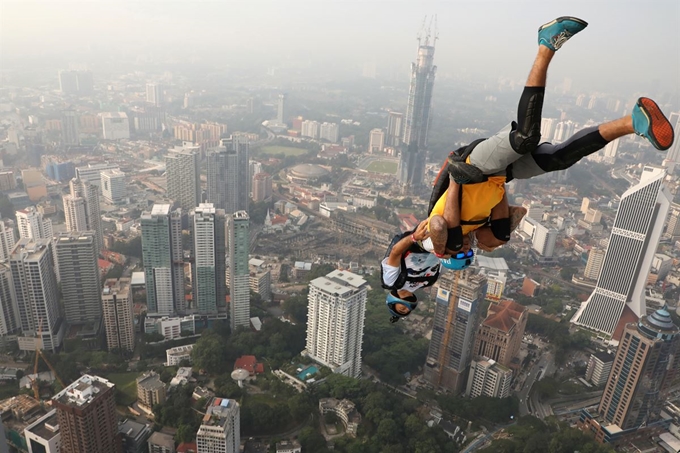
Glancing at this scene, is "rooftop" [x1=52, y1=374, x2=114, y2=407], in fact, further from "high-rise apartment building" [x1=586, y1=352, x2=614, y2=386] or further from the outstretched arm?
"high-rise apartment building" [x1=586, y1=352, x2=614, y2=386]

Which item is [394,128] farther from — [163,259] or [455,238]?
[455,238]

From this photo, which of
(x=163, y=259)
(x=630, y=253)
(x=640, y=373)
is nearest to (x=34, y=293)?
(x=163, y=259)

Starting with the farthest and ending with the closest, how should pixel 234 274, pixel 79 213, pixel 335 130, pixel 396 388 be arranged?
pixel 335 130 → pixel 79 213 → pixel 234 274 → pixel 396 388

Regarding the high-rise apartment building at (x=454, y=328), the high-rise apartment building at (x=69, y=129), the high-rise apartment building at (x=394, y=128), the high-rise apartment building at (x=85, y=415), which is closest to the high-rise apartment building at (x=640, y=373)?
the high-rise apartment building at (x=454, y=328)

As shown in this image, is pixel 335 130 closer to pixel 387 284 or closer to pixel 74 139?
pixel 74 139

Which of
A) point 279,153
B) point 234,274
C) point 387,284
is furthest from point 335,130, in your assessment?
point 387,284

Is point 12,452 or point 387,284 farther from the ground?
point 387,284

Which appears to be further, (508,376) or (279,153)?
(279,153)
